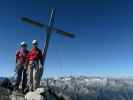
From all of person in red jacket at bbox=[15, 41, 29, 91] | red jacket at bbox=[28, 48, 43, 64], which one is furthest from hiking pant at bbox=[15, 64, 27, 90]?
red jacket at bbox=[28, 48, 43, 64]

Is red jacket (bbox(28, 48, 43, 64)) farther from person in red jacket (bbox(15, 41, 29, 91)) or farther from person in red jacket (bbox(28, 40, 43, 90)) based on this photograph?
person in red jacket (bbox(15, 41, 29, 91))

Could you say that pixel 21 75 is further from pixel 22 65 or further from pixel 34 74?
pixel 34 74

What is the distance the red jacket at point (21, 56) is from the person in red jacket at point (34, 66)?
103 cm

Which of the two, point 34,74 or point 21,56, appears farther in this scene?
point 21,56

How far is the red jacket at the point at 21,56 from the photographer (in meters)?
25.1

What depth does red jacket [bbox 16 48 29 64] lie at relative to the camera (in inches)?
989

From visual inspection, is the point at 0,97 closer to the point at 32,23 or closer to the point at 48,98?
the point at 48,98

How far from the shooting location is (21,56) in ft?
82.4

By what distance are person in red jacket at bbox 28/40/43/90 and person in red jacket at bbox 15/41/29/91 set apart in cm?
109

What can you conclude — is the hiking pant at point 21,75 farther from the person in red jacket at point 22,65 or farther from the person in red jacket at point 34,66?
the person in red jacket at point 34,66

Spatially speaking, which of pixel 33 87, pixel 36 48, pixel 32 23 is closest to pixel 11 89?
pixel 33 87

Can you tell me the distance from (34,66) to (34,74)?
77cm

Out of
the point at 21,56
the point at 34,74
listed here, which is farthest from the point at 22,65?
the point at 34,74

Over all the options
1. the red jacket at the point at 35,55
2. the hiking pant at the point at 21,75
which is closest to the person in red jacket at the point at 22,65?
the hiking pant at the point at 21,75
